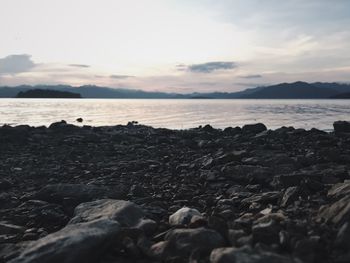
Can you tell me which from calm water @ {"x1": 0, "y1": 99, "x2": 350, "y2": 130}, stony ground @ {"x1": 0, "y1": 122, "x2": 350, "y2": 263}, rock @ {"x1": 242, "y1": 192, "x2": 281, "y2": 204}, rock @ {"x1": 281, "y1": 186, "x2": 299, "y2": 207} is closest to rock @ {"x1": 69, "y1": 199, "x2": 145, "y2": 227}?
stony ground @ {"x1": 0, "y1": 122, "x2": 350, "y2": 263}

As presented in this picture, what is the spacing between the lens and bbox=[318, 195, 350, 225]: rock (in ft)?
21.2

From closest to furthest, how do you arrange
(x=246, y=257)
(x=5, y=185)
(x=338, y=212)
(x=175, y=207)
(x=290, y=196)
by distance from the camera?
1. (x=246, y=257)
2. (x=338, y=212)
3. (x=290, y=196)
4. (x=175, y=207)
5. (x=5, y=185)

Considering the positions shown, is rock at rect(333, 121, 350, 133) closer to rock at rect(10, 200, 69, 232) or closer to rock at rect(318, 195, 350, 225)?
rock at rect(10, 200, 69, 232)

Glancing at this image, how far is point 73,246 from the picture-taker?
629cm

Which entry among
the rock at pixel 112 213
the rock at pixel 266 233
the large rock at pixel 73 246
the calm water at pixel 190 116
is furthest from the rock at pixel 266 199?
the calm water at pixel 190 116

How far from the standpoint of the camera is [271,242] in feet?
20.1

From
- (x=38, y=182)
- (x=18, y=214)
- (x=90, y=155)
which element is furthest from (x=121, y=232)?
(x=90, y=155)

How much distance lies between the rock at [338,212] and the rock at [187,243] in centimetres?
168

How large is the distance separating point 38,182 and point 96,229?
9147mm

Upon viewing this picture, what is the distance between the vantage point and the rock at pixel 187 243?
6.40 m

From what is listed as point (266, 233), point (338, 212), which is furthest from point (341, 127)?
point (266, 233)

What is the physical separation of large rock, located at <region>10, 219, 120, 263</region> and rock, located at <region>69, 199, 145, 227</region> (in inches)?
47.3

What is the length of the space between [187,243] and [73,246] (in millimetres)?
1610

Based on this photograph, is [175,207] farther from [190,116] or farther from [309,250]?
[190,116]
